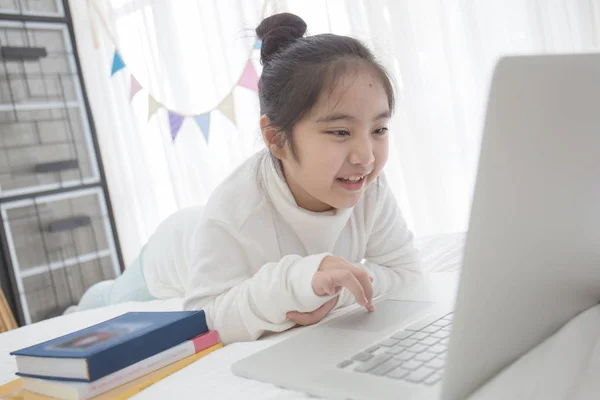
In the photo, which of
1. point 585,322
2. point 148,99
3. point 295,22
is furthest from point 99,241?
point 585,322

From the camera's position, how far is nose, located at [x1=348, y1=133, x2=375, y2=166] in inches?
38.9

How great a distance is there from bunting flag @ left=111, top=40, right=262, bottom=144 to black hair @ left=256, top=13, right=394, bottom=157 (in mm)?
1220

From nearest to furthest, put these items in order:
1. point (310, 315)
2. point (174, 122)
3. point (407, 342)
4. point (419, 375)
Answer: point (419, 375) < point (407, 342) < point (310, 315) < point (174, 122)

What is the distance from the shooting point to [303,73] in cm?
105

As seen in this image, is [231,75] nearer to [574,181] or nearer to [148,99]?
[148,99]

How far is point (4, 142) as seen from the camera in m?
2.86

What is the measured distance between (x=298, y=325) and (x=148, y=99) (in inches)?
87.2

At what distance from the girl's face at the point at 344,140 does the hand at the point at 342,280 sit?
8.5 inches

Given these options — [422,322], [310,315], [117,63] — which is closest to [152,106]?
[117,63]

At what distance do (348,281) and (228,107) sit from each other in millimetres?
1868

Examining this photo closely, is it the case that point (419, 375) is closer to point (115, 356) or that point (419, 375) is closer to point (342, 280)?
point (342, 280)

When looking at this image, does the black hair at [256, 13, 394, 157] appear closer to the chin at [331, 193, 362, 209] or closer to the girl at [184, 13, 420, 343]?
the girl at [184, 13, 420, 343]

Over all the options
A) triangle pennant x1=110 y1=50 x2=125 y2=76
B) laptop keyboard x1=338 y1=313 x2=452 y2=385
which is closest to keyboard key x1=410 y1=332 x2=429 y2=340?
laptop keyboard x1=338 y1=313 x2=452 y2=385

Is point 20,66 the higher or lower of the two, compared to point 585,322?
higher
